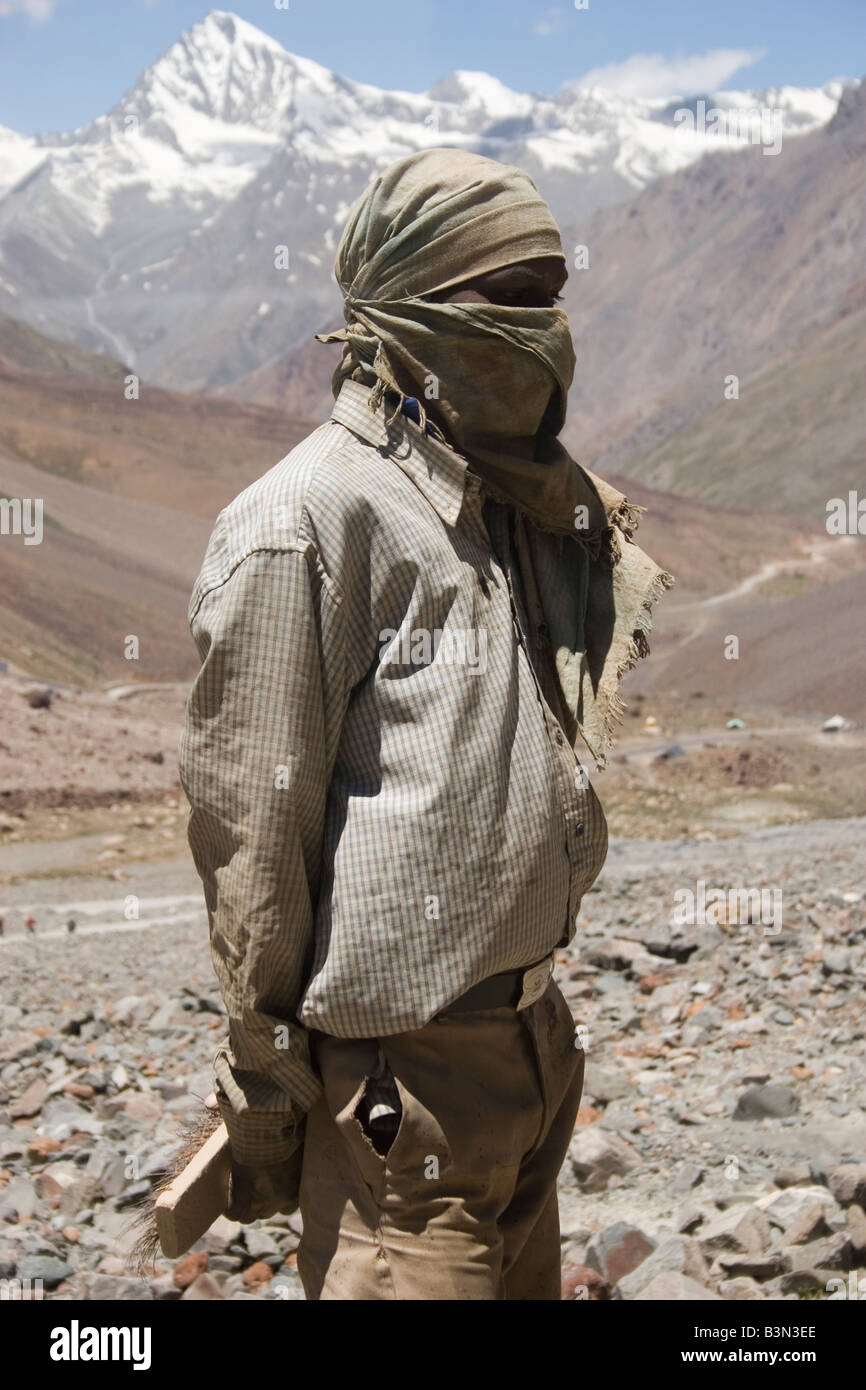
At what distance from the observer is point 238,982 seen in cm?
216

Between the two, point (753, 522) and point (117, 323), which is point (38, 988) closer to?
point (753, 522)

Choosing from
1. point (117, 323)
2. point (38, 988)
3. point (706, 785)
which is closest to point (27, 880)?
point (38, 988)

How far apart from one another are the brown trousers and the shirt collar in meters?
0.81

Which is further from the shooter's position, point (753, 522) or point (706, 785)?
point (753, 522)

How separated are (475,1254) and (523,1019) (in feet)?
1.19

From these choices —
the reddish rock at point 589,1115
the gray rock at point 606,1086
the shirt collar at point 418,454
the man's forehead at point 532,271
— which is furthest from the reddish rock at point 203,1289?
the man's forehead at point 532,271

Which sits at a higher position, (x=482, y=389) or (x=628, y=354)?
(x=628, y=354)

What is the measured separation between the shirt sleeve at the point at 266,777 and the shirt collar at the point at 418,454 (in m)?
0.29

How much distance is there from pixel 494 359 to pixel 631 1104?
161 inches

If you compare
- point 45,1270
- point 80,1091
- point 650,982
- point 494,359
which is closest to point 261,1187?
point 494,359

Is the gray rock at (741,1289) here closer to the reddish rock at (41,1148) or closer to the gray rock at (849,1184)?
the gray rock at (849,1184)

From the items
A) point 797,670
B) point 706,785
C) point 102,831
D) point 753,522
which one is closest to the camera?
point 102,831

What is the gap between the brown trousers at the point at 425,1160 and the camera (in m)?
2.13

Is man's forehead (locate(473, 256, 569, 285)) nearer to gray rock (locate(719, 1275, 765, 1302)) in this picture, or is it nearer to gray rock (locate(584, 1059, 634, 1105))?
gray rock (locate(719, 1275, 765, 1302))
